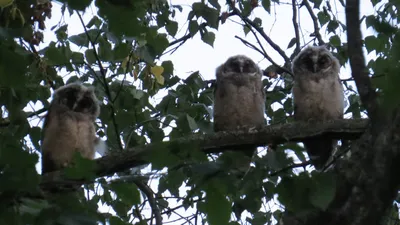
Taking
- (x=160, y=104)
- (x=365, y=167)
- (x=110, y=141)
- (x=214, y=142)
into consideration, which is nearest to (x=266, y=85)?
(x=160, y=104)

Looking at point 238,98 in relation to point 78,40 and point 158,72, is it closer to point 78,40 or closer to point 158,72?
point 158,72

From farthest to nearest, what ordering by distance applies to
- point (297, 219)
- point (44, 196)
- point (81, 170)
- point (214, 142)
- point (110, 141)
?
point (110, 141), point (214, 142), point (297, 219), point (44, 196), point (81, 170)

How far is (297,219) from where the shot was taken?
6.54ft

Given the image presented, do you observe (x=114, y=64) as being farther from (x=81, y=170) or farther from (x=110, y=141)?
(x=81, y=170)

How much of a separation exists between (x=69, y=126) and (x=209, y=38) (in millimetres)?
1318

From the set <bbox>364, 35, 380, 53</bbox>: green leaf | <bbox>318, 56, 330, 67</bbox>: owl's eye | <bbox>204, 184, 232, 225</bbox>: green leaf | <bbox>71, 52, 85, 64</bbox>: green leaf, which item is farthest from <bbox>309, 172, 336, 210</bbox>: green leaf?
<bbox>318, 56, 330, 67</bbox>: owl's eye

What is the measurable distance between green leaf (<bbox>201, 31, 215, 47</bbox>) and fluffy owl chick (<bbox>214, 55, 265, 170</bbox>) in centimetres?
28

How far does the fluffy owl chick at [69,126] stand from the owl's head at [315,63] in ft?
5.22

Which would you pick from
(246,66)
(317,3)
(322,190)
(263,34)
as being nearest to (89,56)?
(246,66)

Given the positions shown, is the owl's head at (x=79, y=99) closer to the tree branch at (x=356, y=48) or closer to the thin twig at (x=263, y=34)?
the thin twig at (x=263, y=34)

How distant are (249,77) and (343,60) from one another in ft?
3.68

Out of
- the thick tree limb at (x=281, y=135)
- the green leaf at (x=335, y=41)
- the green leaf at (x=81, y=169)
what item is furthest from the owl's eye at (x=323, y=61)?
the green leaf at (x=81, y=169)

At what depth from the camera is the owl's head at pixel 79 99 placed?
15.8 feet

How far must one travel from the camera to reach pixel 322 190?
184 cm
